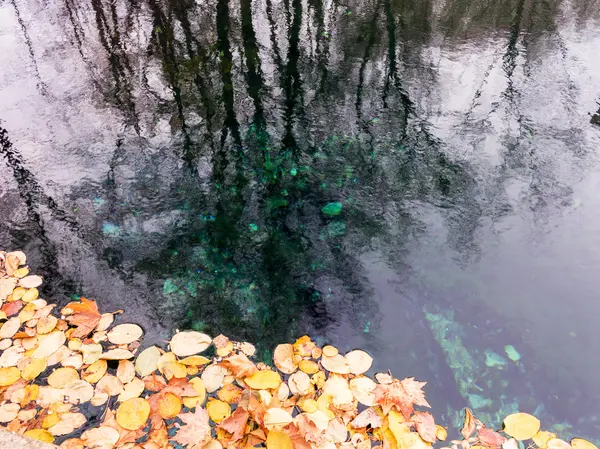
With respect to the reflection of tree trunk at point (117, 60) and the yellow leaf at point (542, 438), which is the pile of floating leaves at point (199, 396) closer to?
the yellow leaf at point (542, 438)

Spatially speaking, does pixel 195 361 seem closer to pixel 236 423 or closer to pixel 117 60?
pixel 236 423

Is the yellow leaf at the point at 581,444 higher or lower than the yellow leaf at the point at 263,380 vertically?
lower

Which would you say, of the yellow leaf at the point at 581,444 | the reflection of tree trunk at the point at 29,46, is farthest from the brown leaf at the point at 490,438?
the reflection of tree trunk at the point at 29,46

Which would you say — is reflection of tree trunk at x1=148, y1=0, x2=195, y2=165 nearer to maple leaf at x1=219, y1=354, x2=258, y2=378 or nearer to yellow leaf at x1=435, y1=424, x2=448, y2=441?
maple leaf at x1=219, y1=354, x2=258, y2=378

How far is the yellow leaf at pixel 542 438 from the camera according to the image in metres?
2.52

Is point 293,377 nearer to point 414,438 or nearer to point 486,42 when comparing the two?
point 414,438

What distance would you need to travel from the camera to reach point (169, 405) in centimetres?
256

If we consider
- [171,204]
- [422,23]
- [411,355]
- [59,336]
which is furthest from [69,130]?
[422,23]

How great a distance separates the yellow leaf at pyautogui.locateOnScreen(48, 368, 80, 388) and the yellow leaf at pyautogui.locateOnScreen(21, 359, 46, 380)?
3.3 inches

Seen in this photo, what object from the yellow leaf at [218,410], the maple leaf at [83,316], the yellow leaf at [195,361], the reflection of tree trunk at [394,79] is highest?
the reflection of tree trunk at [394,79]

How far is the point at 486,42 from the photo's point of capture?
5.74 meters

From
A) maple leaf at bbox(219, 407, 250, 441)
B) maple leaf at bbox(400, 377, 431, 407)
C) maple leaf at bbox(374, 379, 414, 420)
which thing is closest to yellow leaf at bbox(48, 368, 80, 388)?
maple leaf at bbox(219, 407, 250, 441)

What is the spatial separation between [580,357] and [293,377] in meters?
1.94

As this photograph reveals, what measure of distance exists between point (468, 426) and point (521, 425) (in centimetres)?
31
